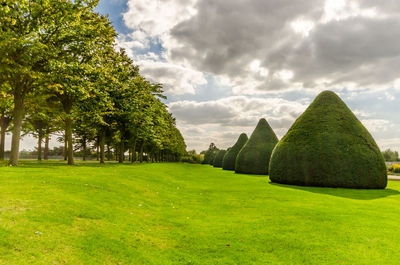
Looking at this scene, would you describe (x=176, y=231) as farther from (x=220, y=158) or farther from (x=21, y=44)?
(x=220, y=158)

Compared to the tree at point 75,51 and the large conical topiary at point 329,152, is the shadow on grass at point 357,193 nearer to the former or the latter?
the large conical topiary at point 329,152

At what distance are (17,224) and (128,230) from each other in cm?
253

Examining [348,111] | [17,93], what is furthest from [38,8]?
[348,111]

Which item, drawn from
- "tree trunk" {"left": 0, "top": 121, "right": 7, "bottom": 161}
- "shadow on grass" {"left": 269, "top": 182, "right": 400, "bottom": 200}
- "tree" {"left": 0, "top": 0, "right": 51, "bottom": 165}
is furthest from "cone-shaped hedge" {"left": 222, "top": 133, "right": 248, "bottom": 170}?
"tree trunk" {"left": 0, "top": 121, "right": 7, "bottom": 161}

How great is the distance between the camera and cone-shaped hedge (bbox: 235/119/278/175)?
97.0ft

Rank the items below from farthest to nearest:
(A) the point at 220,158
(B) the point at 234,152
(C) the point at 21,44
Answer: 1. (A) the point at 220,158
2. (B) the point at 234,152
3. (C) the point at 21,44

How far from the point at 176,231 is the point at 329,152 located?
Result: 48.7 feet

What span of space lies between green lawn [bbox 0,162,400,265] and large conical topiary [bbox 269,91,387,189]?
707 centimetres

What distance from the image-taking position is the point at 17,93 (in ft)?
58.4

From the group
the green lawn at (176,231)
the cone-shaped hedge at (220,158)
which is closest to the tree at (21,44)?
the green lawn at (176,231)

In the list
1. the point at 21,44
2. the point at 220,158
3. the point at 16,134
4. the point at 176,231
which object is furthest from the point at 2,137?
the point at 220,158

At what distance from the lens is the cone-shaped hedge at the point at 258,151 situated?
2958 cm

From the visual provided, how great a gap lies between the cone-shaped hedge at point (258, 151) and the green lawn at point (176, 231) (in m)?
19.3

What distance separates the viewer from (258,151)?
29922 millimetres
